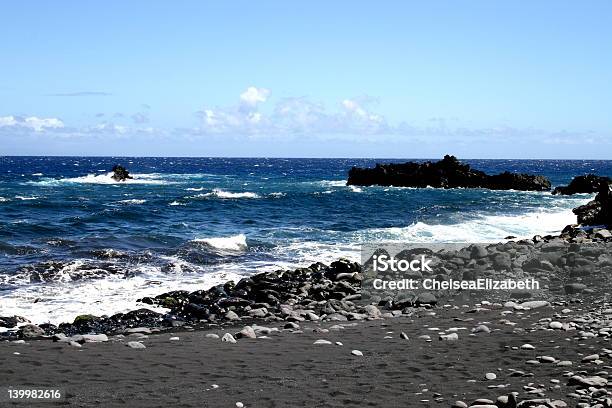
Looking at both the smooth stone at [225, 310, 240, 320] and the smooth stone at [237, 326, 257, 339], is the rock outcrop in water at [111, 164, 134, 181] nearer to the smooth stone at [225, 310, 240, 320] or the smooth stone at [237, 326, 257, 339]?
the smooth stone at [225, 310, 240, 320]

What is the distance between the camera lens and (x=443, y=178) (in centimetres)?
7012

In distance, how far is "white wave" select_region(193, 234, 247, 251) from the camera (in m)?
22.9

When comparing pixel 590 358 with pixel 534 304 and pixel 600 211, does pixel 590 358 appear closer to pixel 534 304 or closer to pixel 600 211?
pixel 534 304

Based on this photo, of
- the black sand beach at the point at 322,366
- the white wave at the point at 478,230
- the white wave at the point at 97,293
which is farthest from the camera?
the white wave at the point at 478,230

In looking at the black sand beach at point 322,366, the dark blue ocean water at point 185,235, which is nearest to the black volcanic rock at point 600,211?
the dark blue ocean water at point 185,235

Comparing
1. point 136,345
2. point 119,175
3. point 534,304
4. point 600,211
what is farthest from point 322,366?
point 119,175

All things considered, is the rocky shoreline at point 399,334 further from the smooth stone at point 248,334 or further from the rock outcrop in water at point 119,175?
the rock outcrop in water at point 119,175

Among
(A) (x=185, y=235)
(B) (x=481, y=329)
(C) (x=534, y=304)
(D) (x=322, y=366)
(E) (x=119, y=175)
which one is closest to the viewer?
(D) (x=322, y=366)

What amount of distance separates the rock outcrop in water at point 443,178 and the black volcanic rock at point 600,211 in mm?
38195

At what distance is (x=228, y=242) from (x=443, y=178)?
167 ft

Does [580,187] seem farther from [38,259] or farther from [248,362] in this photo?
[248,362]

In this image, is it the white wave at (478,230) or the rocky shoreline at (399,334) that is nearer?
the rocky shoreline at (399,334)

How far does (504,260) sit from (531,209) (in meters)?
27.4

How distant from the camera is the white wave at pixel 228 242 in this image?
2288cm
